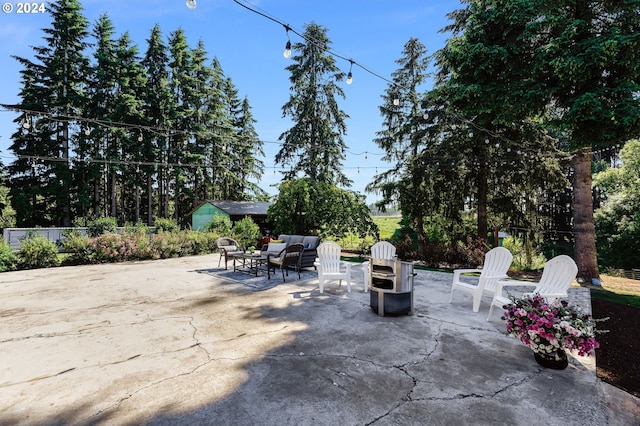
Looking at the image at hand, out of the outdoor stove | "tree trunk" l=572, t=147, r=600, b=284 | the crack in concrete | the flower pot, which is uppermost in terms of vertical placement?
"tree trunk" l=572, t=147, r=600, b=284

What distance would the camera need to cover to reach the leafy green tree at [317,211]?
1252 centimetres

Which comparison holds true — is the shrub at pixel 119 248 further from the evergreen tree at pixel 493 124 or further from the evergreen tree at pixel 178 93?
the evergreen tree at pixel 178 93

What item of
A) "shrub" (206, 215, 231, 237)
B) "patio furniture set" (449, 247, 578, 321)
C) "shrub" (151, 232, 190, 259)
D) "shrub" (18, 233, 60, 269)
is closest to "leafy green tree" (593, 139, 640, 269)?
"patio furniture set" (449, 247, 578, 321)

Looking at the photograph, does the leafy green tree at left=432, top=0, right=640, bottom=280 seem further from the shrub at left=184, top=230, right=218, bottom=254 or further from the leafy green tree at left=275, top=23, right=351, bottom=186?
the leafy green tree at left=275, top=23, right=351, bottom=186

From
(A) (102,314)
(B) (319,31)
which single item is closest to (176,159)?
(B) (319,31)

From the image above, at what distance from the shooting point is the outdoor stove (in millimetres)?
4238

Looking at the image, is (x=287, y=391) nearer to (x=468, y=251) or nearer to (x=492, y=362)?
(x=492, y=362)

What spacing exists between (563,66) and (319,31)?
16512 millimetres

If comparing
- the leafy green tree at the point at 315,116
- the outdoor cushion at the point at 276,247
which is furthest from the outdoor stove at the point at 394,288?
the leafy green tree at the point at 315,116

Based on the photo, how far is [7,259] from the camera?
8375 mm

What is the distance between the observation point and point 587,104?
545 cm

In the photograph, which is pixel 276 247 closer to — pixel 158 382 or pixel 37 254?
pixel 158 382

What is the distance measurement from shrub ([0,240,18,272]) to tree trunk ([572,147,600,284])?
1499 centimetres

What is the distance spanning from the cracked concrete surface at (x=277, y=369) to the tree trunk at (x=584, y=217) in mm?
3948
